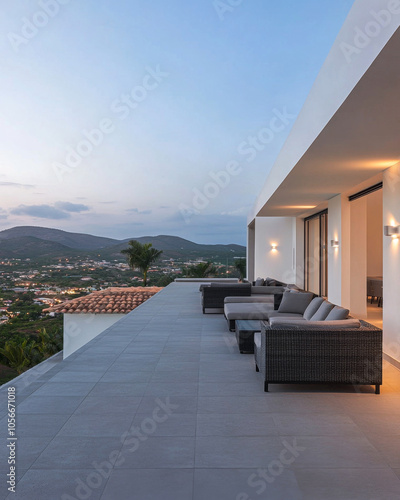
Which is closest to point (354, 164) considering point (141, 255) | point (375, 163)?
point (375, 163)

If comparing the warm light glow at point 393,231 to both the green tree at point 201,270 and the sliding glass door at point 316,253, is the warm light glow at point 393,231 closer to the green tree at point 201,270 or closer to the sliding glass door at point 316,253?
the sliding glass door at point 316,253

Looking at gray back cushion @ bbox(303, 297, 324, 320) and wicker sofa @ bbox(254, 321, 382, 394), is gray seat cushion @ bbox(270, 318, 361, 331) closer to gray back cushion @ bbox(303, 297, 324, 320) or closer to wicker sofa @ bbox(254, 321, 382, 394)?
wicker sofa @ bbox(254, 321, 382, 394)

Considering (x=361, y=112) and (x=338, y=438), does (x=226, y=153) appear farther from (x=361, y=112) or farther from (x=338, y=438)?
(x=338, y=438)

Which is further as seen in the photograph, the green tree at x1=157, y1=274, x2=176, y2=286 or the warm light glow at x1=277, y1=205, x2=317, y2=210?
the green tree at x1=157, y1=274, x2=176, y2=286

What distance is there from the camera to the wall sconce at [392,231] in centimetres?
613

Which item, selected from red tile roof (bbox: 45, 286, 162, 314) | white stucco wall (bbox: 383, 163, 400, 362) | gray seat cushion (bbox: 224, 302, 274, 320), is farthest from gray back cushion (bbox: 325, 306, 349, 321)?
red tile roof (bbox: 45, 286, 162, 314)

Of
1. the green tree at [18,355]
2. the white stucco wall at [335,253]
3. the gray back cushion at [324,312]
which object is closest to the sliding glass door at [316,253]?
the white stucco wall at [335,253]

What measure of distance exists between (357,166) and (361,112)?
2.74 meters

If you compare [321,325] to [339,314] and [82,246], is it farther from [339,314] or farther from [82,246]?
[82,246]

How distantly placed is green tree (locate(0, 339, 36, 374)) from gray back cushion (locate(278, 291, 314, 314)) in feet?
41.7

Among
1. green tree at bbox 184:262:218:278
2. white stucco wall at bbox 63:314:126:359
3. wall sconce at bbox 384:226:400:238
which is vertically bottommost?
white stucco wall at bbox 63:314:126:359

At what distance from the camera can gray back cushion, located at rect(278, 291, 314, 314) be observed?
25.1 ft

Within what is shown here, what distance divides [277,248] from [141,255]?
10.3 m

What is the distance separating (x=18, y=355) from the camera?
17281 mm
